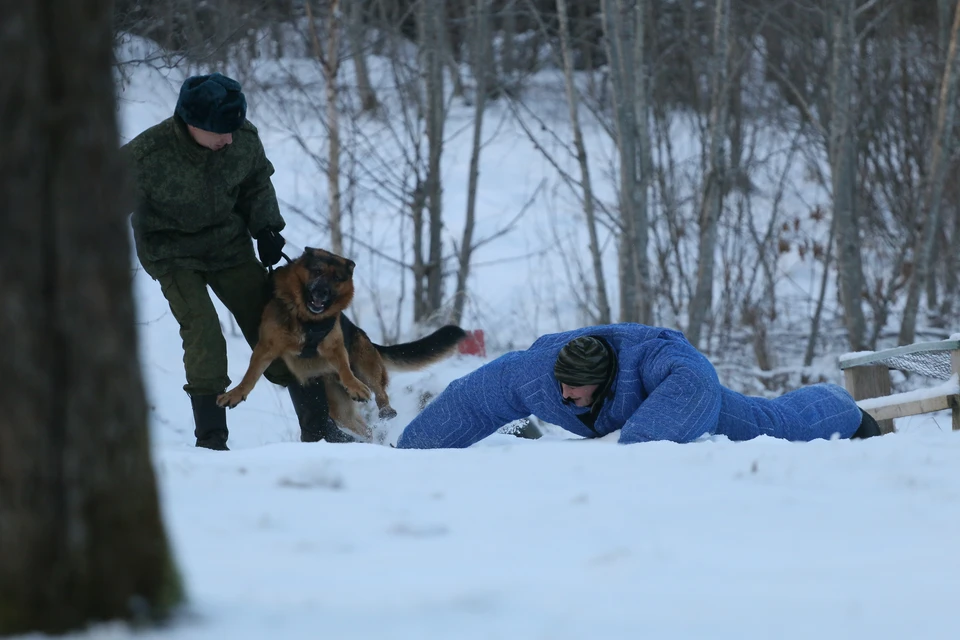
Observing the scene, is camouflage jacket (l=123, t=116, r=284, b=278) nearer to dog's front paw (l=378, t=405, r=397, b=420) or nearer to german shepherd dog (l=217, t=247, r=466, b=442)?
german shepherd dog (l=217, t=247, r=466, b=442)

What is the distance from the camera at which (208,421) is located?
183 inches

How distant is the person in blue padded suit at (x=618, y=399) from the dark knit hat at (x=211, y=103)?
1438 millimetres

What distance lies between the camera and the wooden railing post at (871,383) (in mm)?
5602

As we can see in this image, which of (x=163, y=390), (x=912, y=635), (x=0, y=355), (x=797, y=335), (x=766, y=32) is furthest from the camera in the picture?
(x=766, y=32)

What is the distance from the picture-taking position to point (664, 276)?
10.6 meters

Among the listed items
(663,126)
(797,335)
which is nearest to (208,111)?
(663,126)

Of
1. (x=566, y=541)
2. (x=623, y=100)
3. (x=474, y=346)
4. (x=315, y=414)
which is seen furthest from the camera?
(x=474, y=346)

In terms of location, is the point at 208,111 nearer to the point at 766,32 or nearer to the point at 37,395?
the point at 37,395

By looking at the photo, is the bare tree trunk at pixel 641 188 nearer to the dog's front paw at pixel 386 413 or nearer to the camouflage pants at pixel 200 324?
the dog's front paw at pixel 386 413

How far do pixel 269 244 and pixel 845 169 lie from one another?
626 centimetres

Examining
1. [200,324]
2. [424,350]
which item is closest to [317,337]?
[200,324]

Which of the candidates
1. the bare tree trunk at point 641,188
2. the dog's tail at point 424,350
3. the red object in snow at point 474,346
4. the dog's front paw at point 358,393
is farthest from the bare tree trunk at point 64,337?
the bare tree trunk at point 641,188

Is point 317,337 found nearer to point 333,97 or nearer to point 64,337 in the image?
point 64,337

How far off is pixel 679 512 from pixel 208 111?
2.74 m
